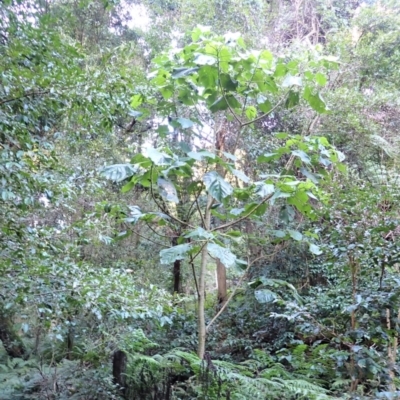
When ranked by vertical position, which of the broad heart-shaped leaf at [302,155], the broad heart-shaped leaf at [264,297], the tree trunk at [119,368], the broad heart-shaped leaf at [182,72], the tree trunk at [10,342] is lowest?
the tree trunk at [119,368]

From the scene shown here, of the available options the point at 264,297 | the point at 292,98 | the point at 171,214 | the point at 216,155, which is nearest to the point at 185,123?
the point at 216,155

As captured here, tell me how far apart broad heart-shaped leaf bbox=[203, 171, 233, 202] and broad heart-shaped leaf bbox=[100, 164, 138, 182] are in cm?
32

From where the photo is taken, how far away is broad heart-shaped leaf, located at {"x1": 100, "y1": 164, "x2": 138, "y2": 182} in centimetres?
160

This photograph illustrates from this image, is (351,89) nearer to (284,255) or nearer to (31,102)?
(284,255)

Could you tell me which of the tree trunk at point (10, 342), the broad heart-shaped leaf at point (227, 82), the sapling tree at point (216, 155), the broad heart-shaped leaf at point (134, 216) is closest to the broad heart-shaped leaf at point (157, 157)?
the sapling tree at point (216, 155)

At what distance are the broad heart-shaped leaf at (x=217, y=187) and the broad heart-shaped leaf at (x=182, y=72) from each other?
1.63ft

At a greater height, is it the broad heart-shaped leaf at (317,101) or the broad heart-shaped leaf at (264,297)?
the broad heart-shaped leaf at (317,101)

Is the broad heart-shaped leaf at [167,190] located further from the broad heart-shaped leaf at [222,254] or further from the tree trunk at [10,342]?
the tree trunk at [10,342]

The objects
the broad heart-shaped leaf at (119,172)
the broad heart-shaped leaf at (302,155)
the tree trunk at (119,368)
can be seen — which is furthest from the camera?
the tree trunk at (119,368)

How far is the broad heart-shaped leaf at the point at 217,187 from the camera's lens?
162 centimetres

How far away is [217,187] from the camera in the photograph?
5.37 feet

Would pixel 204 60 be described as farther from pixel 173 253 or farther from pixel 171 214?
pixel 171 214

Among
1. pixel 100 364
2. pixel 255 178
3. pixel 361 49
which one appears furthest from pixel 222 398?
pixel 361 49

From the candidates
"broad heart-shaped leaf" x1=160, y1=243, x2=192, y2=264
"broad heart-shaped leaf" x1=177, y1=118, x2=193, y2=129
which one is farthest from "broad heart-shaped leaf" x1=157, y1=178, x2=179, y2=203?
"broad heart-shaped leaf" x1=177, y1=118, x2=193, y2=129
